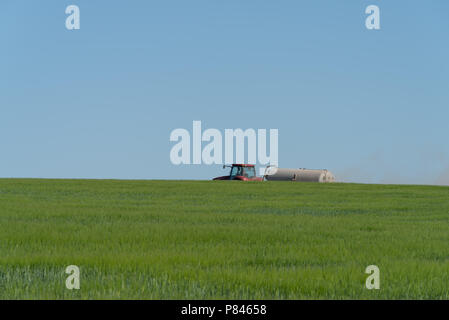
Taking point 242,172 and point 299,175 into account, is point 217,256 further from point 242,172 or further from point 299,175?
point 299,175

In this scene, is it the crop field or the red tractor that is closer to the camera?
the crop field

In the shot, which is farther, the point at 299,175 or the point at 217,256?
the point at 299,175

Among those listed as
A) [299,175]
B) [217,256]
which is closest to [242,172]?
[299,175]

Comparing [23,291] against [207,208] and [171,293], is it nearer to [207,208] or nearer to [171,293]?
[171,293]

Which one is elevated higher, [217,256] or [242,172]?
[242,172]

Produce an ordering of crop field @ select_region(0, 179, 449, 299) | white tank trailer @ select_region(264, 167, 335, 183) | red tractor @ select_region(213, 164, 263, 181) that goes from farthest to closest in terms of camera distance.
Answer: white tank trailer @ select_region(264, 167, 335, 183) → red tractor @ select_region(213, 164, 263, 181) → crop field @ select_region(0, 179, 449, 299)

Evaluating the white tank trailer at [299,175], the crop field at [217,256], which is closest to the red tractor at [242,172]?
the white tank trailer at [299,175]

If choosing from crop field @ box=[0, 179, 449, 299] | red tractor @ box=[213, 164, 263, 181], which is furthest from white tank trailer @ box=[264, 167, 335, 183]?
crop field @ box=[0, 179, 449, 299]

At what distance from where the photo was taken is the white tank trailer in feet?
164

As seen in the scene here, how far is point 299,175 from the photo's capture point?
167ft

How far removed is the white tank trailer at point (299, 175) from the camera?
1966 inches

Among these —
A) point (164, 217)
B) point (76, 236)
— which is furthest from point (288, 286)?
point (164, 217)

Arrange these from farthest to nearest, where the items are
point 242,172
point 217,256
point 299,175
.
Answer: point 299,175, point 242,172, point 217,256

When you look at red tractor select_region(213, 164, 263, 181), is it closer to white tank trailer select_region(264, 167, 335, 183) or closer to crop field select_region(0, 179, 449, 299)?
white tank trailer select_region(264, 167, 335, 183)
